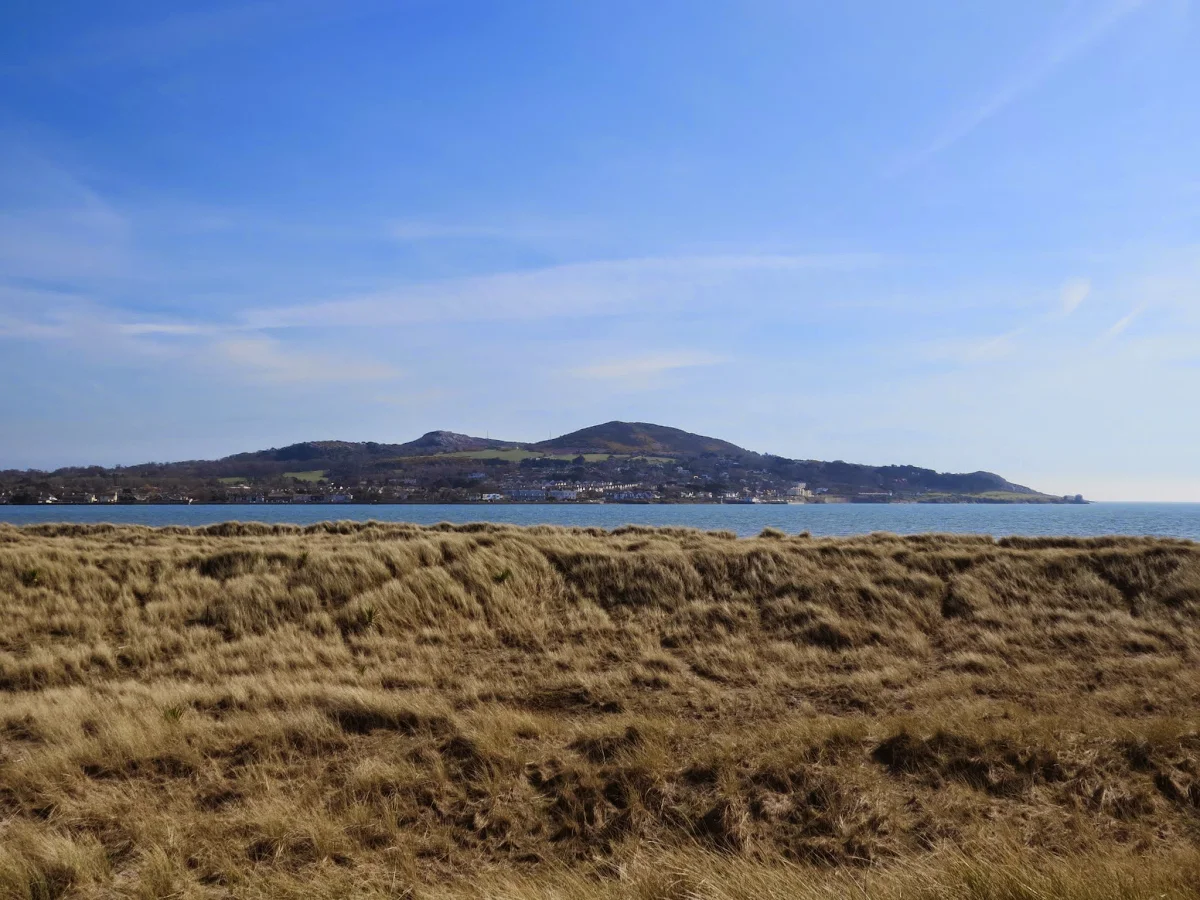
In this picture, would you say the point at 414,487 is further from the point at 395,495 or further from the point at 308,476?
A: the point at 308,476

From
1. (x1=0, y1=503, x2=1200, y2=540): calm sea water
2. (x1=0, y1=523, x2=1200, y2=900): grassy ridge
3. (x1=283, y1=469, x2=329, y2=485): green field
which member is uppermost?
(x1=283, y1=469, x2=329, y2=485): green field

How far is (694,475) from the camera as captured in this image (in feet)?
636

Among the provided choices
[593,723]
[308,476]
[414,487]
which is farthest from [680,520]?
[308,476]

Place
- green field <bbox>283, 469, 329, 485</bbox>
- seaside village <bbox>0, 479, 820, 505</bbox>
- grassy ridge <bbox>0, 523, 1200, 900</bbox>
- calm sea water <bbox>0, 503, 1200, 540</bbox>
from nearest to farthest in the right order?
grassy ridge <bbox>0, 523, 1200, 900</bbox>, calm sea water <bbox>0, 503, 1200, 540</bbox>, seaside village <bbox>0, 479, 820, 505</bbox>, green field <bbox>283, 469, 329, 485</bbox>

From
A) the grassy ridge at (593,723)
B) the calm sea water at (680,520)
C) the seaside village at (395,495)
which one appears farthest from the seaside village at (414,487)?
the grassy ridge at (593,723)

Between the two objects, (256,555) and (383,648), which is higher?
(256,555)

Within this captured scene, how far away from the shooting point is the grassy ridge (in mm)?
6500

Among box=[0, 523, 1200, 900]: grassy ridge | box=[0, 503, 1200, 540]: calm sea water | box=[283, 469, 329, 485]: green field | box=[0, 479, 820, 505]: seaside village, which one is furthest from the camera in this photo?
box=[283, 469, 329, 485]: green field

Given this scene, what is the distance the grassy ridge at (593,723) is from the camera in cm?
650

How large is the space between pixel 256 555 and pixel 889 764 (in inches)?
690

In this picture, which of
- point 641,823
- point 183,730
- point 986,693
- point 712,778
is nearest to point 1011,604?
point 986,693

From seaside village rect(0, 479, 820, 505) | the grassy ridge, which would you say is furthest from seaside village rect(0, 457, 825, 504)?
the grassy ridge

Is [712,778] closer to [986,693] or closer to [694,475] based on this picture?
[986,693]

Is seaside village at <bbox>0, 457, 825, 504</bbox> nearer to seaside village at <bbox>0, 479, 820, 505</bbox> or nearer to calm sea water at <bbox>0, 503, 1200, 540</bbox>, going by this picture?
seaside village at <bbox>0, 479, 820, 505</bbox>
